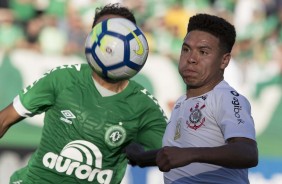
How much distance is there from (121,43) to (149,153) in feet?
3.11

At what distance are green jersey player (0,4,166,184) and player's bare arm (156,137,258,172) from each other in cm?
198

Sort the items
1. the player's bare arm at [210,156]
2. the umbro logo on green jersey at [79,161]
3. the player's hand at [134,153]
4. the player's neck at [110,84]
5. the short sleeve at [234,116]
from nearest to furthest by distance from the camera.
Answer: the player's bare arm at [210,156], the short sleeve at [234,116], the player's hand at [134,153], the umbro logo on green jersey at [79,161], the player's neck at [110,84]

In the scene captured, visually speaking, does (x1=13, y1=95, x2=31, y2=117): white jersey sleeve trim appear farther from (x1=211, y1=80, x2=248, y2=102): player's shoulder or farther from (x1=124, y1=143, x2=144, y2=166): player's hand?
(x1=211, y1=80, x2=248, y2=102): player's shoulder

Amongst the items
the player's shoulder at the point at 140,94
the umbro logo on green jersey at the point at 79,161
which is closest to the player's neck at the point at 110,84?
the player's shoulder at the point at 140,94

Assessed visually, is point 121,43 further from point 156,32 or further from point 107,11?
point 156,32

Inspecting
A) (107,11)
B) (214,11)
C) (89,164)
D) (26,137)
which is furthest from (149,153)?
(214,11)

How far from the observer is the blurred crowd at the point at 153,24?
41.0 feet

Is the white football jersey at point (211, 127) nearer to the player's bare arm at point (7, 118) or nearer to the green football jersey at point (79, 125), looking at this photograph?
the green football jersey at point (79, 125)

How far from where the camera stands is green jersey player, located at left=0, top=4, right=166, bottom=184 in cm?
595

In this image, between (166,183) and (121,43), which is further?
(121,43)

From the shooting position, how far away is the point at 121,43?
18.5 ft

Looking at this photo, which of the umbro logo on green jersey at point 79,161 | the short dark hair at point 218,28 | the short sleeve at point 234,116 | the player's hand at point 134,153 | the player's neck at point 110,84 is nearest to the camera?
the short sleeve at point 234,116

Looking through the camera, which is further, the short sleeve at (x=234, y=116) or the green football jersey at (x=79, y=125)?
the green football jersey at (x=79, y=125)

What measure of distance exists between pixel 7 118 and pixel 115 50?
42.8 inches
